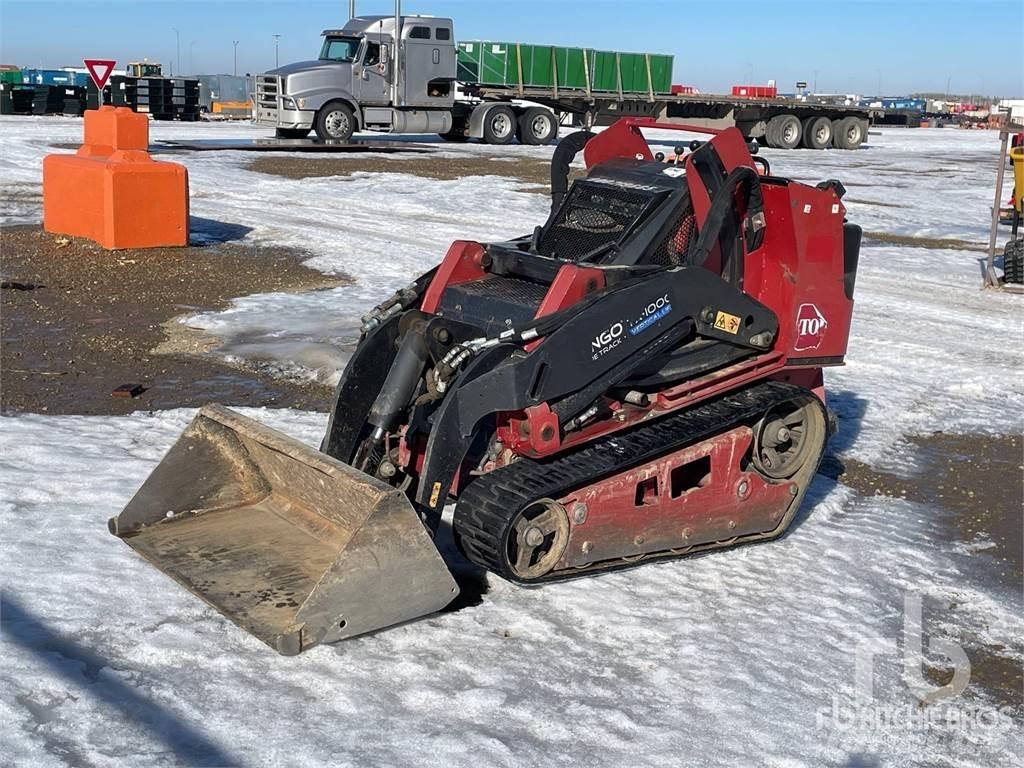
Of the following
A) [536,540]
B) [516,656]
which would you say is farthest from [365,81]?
[516,656]

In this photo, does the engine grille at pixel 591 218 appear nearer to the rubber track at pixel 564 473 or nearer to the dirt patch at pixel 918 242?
the rubber track at pixel 564 473

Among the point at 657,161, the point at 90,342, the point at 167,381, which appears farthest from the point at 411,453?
the point at 90,342

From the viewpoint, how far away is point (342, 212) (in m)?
17.5

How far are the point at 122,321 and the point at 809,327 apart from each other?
6235 millimetres

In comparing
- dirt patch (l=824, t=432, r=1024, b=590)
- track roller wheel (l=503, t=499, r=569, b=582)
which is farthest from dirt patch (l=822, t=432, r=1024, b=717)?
track roller wheel (l=503, t=499, r=569, b=582)

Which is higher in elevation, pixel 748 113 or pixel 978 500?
pixel 748 113

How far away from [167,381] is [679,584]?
4.41 m

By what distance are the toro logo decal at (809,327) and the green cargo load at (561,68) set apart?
28.2m

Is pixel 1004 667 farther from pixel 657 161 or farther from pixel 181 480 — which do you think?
pixel 181 480

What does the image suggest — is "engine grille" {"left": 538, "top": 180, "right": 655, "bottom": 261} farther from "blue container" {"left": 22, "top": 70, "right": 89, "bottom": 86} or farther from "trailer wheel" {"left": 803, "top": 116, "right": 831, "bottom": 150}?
"blue container" {"left": 22, "top": 70, "right": 89, "bottom": 86}

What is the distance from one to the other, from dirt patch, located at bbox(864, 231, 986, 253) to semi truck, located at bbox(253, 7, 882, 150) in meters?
14.5

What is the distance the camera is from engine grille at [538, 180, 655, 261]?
594 centimetres

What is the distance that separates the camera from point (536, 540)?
16.4 feet

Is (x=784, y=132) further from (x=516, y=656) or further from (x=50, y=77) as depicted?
(x=516, y=656)
